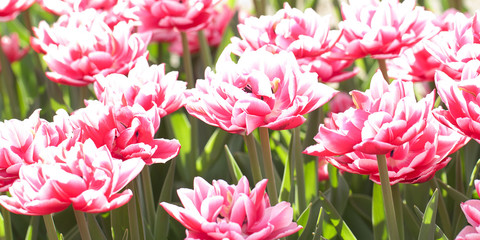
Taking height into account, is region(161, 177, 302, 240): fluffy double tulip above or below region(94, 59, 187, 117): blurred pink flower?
below

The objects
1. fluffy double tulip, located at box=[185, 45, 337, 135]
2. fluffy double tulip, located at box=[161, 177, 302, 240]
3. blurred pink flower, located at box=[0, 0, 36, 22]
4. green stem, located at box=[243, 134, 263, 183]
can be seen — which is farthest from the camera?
blurred pink flower, located at box=[0, 0, 36, 22]

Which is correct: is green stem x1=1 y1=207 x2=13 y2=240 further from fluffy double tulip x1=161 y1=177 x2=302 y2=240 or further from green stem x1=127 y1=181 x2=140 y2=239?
fluffy double tulip x1=161 y1=177 x2=302 y2=240

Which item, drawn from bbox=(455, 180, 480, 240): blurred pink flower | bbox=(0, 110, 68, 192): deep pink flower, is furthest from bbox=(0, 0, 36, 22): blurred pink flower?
bbox=(455, 180, 480, 240): blurred pink flower

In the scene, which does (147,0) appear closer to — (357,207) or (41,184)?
(357,207)

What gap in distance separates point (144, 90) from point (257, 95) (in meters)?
0.15

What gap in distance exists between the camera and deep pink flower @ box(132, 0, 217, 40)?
130cm

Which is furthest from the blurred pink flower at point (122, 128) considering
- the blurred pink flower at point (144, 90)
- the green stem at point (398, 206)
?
the green stem at point (398, 206)

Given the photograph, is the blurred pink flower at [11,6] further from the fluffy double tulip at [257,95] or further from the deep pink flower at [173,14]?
the fluffy double tulip at [257,95]

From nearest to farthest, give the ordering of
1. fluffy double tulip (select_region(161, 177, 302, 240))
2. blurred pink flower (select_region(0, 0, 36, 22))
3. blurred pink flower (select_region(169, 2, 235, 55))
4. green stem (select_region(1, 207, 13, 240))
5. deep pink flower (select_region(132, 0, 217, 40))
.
A: fluffy double tulip (select_region(161, 177, 302, 240)) < green stem (select_region(1, 207, 13, 240)) < deep pink flower (select_region(132, 0, 217, 40)) < blurred pink flower (select_region(0, 0, 36, 22)) < blurred pink flower (select_region(169, 2, 235, 55))

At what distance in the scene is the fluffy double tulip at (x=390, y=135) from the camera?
739 millimetres

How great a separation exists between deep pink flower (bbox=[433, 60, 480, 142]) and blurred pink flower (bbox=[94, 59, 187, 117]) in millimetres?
307

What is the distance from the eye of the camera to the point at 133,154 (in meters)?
0.81

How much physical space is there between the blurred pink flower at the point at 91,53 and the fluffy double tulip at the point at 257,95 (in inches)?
10.8

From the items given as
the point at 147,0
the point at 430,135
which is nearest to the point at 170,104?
the point at 430,135
